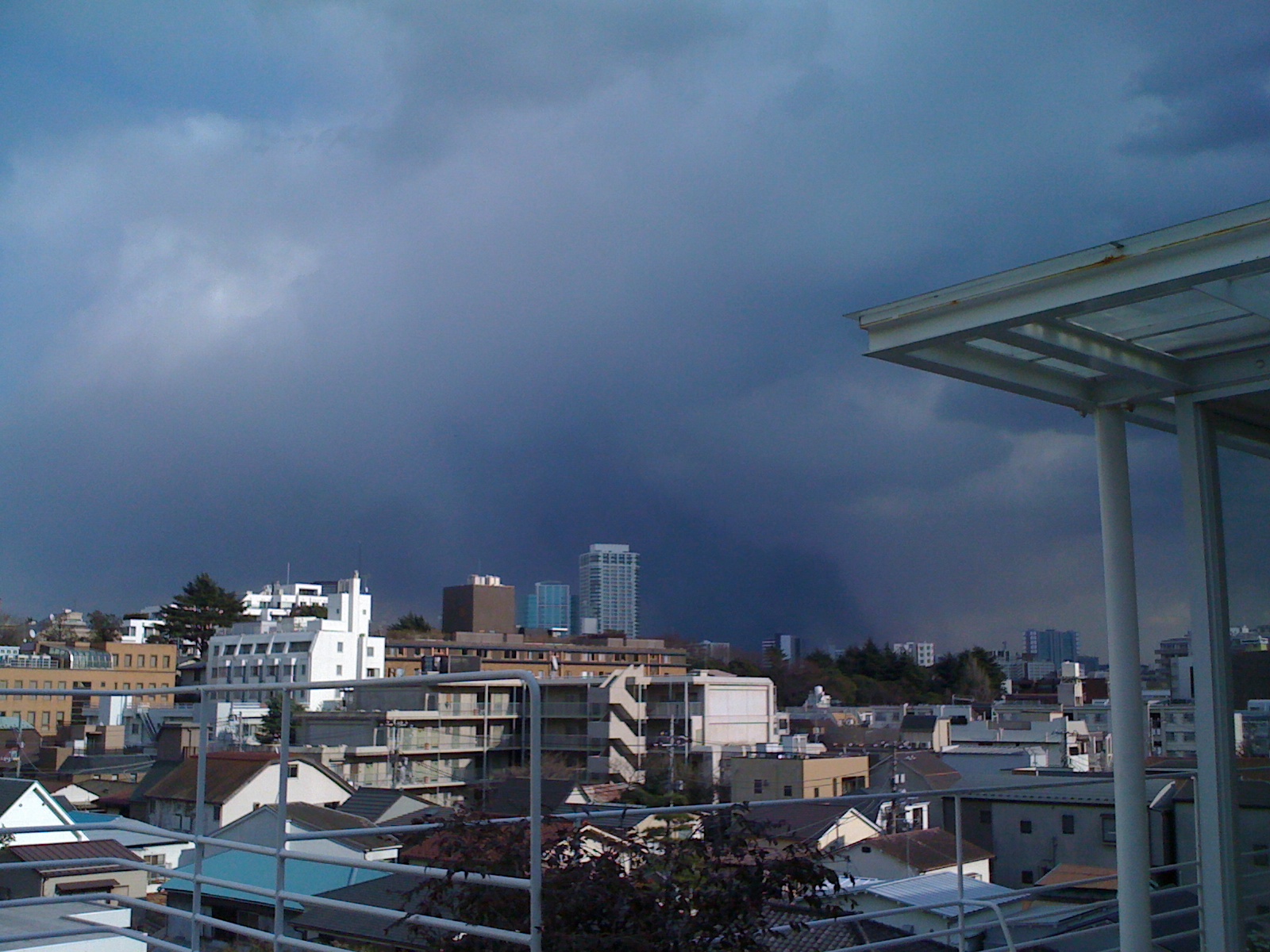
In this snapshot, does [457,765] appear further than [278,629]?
No

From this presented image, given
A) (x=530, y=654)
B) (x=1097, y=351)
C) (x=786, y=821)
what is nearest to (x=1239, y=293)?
(x=1097, y=351)

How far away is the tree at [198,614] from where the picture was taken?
267 ft

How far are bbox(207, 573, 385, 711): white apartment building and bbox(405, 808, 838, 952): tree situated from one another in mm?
60604

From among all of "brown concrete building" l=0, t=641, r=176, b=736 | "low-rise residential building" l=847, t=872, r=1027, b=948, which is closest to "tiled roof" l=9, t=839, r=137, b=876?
Result: "low-rise residential building" l=847, t=872, r=1027, b=948

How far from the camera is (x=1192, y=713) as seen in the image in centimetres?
633

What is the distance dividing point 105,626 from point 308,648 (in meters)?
42.2

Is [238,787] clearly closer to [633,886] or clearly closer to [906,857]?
[633,886]

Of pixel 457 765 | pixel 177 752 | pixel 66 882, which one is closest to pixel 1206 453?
pixel 457 765

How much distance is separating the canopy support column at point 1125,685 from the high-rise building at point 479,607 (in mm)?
85792

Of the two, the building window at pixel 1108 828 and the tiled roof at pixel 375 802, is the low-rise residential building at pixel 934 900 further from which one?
the building window at pixel 1108 828

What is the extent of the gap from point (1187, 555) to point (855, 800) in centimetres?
303

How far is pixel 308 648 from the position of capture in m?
63.7

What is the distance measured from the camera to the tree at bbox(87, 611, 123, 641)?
83000mm

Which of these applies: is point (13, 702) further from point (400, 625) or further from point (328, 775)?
point (400, 625)
